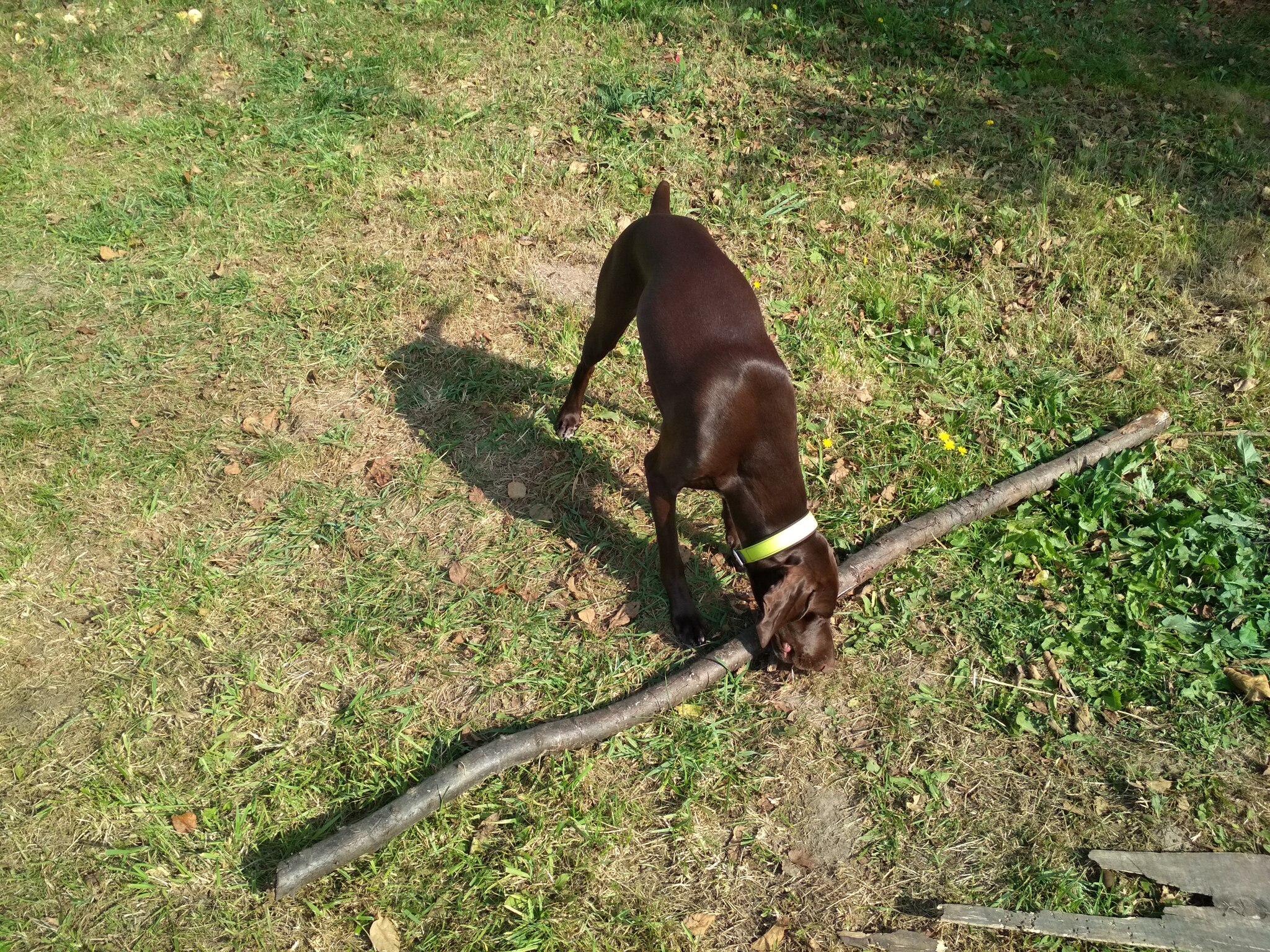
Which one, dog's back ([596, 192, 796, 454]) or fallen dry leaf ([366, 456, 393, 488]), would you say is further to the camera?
fallen dry leaf ([366, 456, 393, 488])

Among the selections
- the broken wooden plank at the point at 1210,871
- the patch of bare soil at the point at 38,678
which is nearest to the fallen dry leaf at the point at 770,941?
the broken wooden plank at the point at 1210,871

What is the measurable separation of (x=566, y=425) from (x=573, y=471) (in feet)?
0.98

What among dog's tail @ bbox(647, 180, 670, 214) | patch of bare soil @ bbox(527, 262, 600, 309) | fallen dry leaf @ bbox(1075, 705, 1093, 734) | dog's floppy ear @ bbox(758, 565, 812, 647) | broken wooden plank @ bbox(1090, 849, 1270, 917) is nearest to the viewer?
broken wooden plank @ bbox(1090, 849, 1270, 917)

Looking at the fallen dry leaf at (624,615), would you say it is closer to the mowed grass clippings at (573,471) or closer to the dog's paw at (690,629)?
the mowed grass clippings at (573,471)

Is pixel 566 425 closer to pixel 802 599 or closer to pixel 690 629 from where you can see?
pixel 690 629

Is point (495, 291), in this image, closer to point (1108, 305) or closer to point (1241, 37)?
point (1108, 305)

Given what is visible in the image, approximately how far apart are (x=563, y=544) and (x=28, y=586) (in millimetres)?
2338

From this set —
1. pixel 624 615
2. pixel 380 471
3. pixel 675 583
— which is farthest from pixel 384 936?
pixel 380 471

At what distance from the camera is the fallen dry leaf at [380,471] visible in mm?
4496

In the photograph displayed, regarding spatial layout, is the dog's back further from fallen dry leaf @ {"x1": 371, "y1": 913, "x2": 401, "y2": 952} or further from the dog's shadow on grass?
fallen dry leaf @ {"x1": 371, "y1": 913, "x2": 401, "y2": 952}

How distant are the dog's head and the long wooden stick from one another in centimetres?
21

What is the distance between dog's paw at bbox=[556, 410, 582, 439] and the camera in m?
4.77

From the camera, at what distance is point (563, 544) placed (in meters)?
4.29

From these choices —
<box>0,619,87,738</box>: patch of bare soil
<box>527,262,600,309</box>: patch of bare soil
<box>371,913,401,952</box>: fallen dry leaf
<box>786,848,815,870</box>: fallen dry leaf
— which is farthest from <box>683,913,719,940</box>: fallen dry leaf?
<box>527,262,600,309</box>: patch of bare soil
